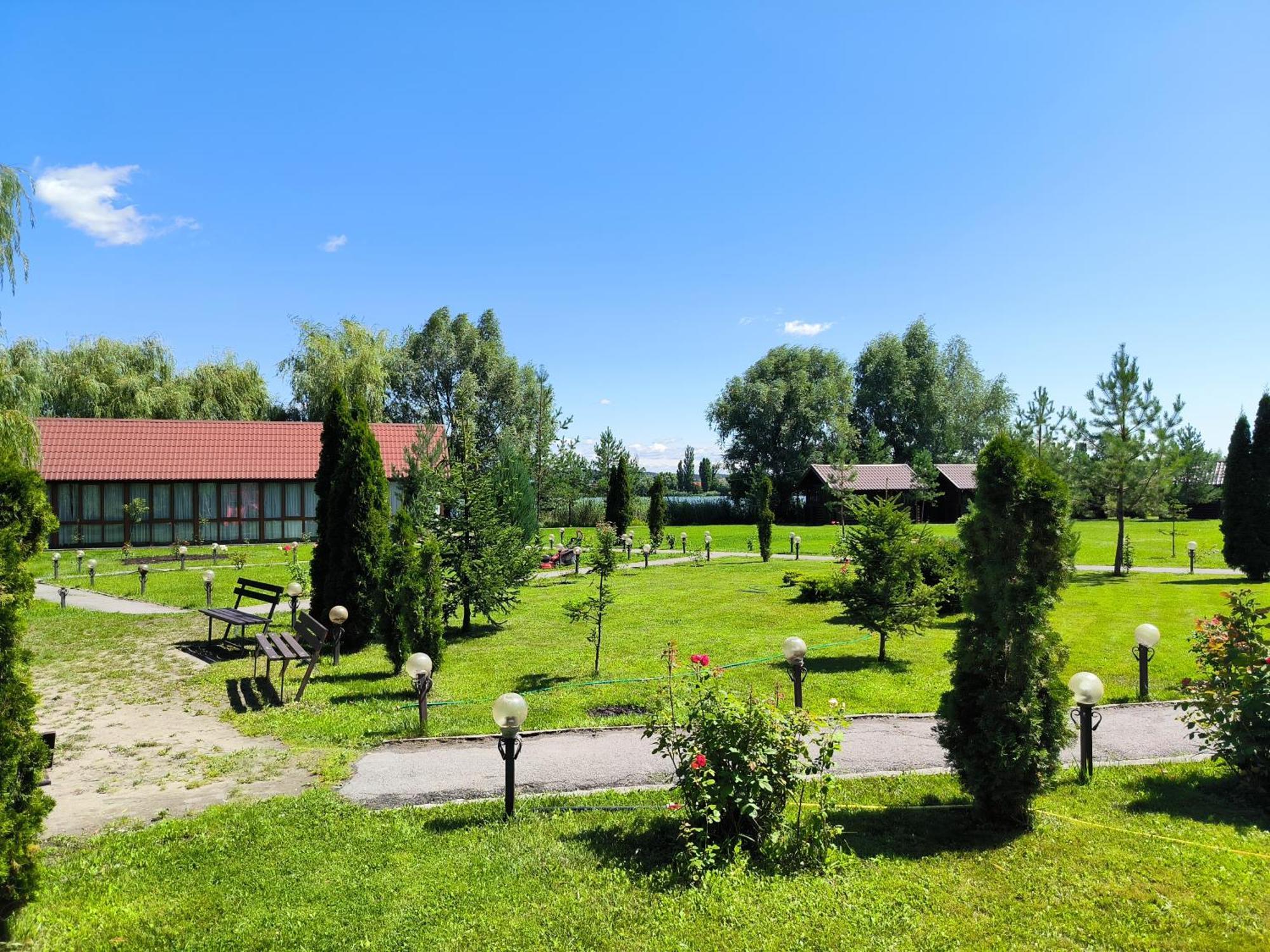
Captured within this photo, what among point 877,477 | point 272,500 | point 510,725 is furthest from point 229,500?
point 877,477

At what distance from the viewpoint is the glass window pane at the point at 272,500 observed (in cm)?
3020

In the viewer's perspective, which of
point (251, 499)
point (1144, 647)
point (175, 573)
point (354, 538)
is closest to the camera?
point (1144, 647)

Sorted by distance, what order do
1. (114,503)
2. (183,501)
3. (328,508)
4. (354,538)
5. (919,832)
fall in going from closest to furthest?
(919,832), (354,538), (328,508), (114,503), (183,501)

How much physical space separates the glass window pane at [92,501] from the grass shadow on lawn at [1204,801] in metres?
32.7

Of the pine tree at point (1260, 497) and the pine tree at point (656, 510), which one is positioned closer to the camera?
the pine tree at point (1260, 497)

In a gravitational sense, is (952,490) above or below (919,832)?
above

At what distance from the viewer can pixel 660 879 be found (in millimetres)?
4812

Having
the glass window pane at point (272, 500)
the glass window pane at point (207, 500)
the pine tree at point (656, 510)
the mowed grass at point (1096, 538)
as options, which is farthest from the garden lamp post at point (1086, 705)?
the glass window pane at point (207, 500)

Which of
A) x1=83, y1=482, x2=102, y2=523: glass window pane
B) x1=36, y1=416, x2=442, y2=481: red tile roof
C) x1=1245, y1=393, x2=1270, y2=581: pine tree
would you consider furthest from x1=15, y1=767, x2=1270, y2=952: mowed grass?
x1=83, y1=482, x2=102, y2=523: glass window pane

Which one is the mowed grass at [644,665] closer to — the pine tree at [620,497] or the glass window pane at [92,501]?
the pine tree at [620,497]

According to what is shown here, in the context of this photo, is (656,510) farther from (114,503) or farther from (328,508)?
(114,503)

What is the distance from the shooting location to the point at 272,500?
30297mm

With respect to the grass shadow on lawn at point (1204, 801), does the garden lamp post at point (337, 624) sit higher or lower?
higher

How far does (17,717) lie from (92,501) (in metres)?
29.3
